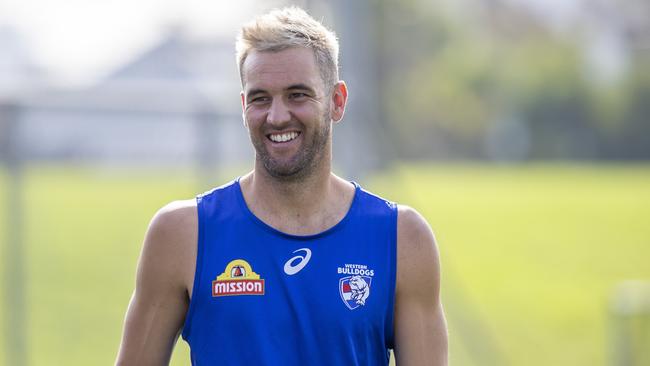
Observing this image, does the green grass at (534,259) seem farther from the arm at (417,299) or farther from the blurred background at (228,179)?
the arm at (417,299)

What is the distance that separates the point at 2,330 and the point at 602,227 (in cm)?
1794

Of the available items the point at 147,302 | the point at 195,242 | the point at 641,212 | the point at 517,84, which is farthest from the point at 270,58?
the point at 517,84

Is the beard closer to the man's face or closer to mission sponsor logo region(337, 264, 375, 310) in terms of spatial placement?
the man's face

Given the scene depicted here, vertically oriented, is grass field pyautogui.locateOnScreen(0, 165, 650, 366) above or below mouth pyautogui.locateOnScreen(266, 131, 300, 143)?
below

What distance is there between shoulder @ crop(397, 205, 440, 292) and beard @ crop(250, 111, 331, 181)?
0.36 metres

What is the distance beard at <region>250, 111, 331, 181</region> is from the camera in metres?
Answer: 3.82

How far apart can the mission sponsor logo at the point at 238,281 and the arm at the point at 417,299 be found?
0.48m

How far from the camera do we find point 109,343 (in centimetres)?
895

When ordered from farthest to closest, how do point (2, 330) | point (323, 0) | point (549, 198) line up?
1. point (549, 198)
2. point (323, 0)
3. point (2, 330)

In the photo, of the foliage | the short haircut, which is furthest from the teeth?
the foliage

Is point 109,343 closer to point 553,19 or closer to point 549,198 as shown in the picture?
point 549,198

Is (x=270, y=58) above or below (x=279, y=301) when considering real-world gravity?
above

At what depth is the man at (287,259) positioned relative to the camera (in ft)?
12.4

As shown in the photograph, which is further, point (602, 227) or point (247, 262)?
point (602, 227)
